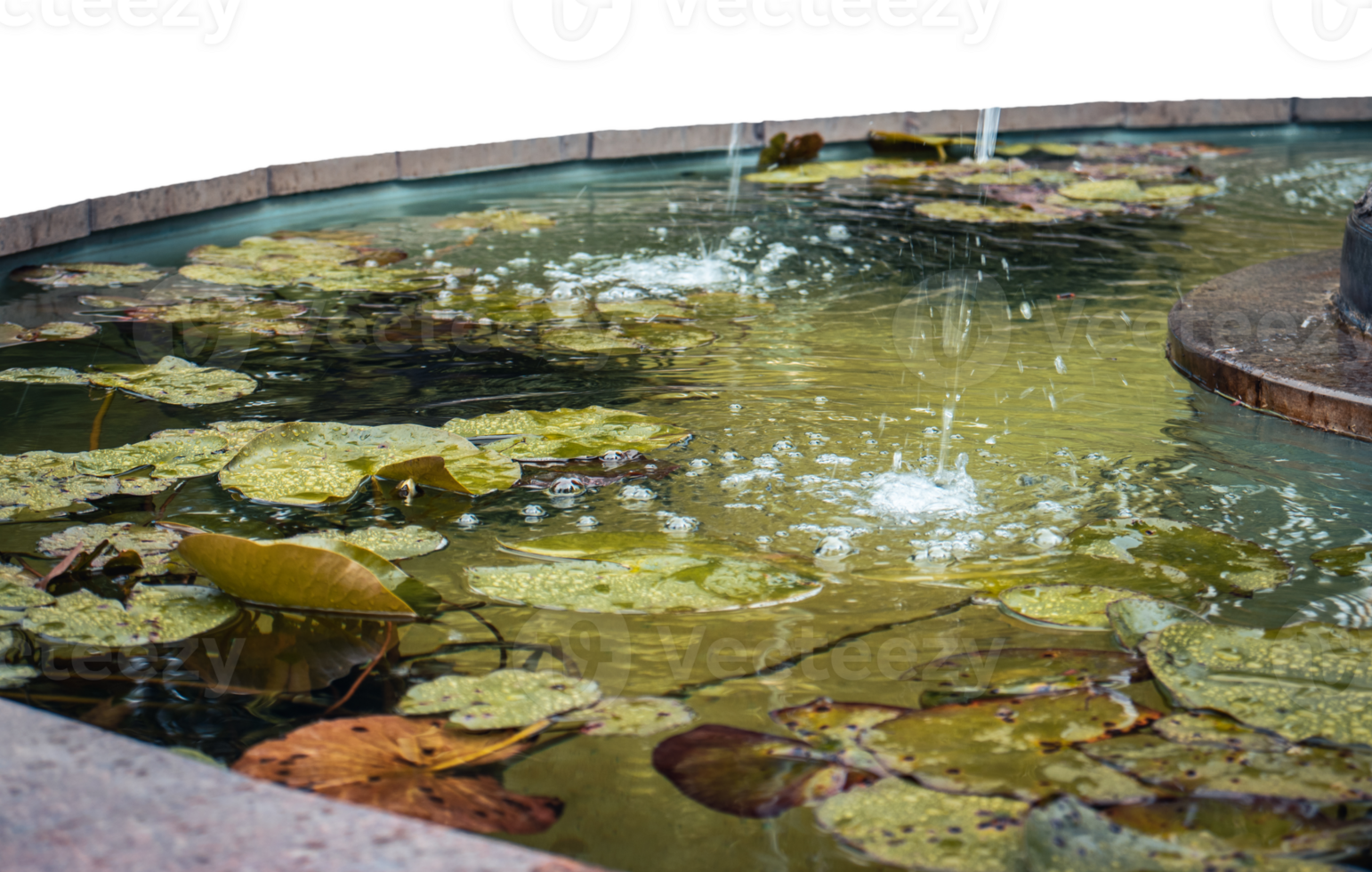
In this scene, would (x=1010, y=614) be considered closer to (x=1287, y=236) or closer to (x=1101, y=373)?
(x=1101, y=373)

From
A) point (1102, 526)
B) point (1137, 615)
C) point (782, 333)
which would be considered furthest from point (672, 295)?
point (1137, 615)

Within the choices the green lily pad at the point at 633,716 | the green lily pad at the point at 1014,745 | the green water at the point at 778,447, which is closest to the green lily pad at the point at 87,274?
the green water at the point at 778,447

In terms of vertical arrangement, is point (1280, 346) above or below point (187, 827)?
above

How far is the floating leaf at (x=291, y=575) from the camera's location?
1.95 m

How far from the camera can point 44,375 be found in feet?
10.8

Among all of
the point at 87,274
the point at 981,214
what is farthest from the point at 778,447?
the point at 981,214

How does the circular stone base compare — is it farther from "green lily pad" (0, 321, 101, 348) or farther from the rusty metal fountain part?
"green lily pad" (0, 321, 101, 348)

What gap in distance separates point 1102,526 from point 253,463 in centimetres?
165

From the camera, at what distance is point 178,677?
185 centimetres

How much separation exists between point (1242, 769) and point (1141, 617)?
16.5 inches

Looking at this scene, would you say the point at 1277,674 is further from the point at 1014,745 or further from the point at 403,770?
the point at 403,770

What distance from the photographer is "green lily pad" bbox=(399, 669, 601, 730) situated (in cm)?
169

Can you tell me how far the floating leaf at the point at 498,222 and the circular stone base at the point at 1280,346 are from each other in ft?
8.67

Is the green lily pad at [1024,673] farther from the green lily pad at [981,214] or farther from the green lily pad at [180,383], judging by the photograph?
the green lily pad at [981,214]
